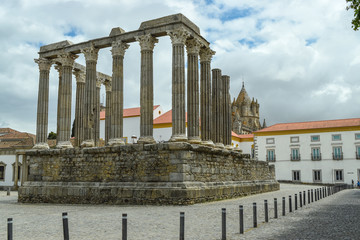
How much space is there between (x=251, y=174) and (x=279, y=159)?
2835 centimetres

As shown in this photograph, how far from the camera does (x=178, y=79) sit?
1767 cm

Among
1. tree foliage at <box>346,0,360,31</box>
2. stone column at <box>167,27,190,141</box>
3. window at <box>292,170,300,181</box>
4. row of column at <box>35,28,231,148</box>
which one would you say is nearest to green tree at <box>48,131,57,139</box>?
window at <box>292,170,300,181</box>

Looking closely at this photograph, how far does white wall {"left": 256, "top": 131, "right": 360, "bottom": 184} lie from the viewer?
46.5 meters

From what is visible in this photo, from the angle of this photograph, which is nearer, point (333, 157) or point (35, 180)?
point (35, 180)

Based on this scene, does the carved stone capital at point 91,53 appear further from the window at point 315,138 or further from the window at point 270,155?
the window at point 315,138

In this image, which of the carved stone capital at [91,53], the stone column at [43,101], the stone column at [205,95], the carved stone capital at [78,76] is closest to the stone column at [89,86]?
the carved stone capital at [91,53]

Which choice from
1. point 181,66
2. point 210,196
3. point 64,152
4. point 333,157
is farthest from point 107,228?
point 333,157

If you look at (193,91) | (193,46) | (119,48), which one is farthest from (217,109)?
(119,48)

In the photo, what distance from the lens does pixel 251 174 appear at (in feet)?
79.2

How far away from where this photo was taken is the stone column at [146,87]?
717 inches

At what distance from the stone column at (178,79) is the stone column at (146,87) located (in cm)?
130

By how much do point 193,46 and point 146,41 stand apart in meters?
2.44

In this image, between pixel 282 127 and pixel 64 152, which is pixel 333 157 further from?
pixel 64 152

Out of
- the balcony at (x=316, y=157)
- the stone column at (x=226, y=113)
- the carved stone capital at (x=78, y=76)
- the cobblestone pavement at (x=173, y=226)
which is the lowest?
the cobblestone pavement at (x=173, y=226)
